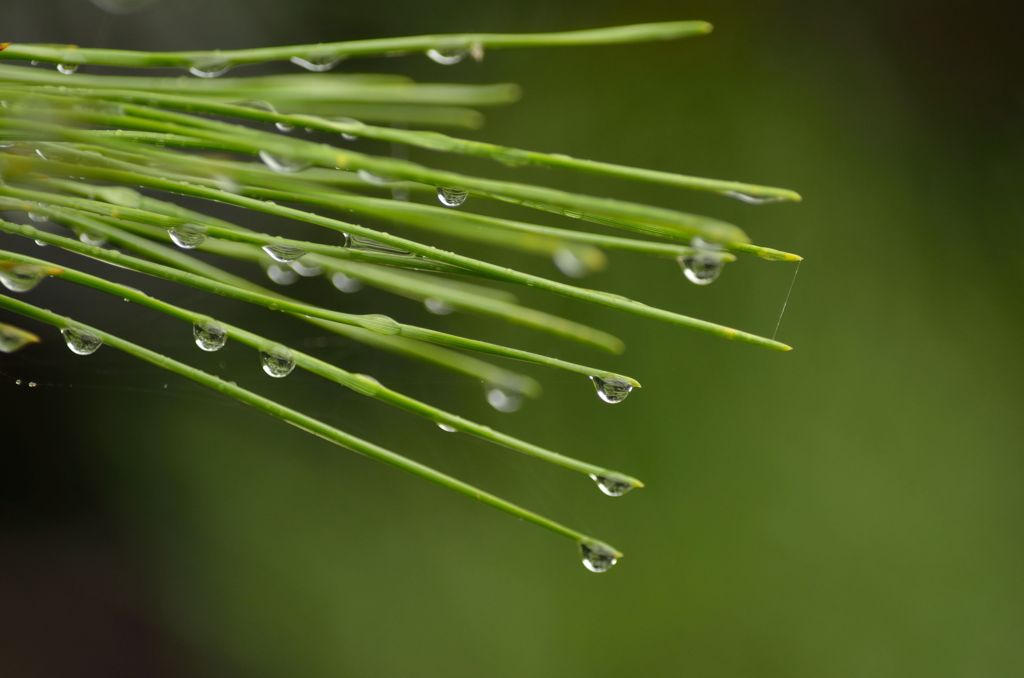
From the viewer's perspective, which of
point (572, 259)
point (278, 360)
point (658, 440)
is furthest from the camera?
point (658, 440)

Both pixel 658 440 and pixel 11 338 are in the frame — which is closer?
pixel 11 338

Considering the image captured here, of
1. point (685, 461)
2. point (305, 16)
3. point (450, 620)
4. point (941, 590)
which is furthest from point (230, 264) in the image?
point (941, 590)

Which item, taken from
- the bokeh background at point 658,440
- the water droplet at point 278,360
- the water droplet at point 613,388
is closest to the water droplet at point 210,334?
the water droplet at point 278,360

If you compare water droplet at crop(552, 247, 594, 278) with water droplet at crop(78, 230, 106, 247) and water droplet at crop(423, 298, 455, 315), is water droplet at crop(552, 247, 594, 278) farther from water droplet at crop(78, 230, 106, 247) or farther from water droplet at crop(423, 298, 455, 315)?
water droplet at crop(78, 230, 106, 247)

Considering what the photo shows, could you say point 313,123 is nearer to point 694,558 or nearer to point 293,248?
point 293,248

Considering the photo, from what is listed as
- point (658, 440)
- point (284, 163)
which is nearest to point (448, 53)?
point (284, 163)

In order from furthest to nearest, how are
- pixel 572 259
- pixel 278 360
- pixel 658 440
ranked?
1. pixel 658 440
2. pixel 278 360
3. pixel 572 259

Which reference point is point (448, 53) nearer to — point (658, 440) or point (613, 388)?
point (613, 388)

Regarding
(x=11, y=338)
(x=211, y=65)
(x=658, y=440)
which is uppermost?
(x=211, y=65)
